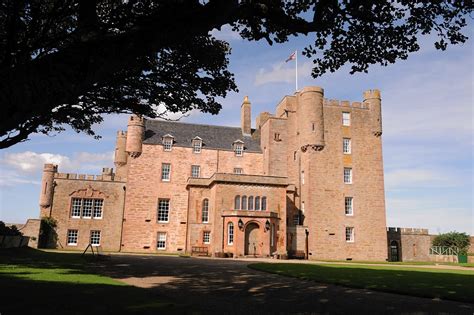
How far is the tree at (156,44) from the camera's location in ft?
24.3

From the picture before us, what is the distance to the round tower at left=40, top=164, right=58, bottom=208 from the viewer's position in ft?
138

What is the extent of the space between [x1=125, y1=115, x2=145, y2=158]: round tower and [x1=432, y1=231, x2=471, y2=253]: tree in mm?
38256

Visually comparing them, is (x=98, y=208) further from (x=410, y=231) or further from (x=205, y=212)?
(x=410, y=231)

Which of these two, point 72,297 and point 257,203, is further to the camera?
point 257,203

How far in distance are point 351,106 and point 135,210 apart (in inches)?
1020

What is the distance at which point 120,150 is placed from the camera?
48.4 m

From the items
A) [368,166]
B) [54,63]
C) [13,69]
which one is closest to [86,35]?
[54,63]

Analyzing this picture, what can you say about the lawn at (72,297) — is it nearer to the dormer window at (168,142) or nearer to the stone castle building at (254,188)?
the stone castle building at (254,188)

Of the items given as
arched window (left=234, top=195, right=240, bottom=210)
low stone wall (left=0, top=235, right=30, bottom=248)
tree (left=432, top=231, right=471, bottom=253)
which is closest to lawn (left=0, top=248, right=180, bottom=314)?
A: low stone wall (left=0, top=235, right=30, bottom=248)

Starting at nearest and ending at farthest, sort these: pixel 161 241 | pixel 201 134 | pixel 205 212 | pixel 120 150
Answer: pixel 205 212 → pixel 161 241 → pixel 120 150 → pixel 201 134

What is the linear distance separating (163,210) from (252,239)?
39.6ft

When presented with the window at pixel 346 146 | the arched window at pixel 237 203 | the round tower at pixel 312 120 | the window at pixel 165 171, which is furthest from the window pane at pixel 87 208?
the window at pixel 346 146

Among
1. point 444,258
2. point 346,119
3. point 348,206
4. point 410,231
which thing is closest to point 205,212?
point 348,206

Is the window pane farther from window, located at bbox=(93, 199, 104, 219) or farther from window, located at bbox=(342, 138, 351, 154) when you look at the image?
window, located at bbox=(342, 138, 351, 154)
